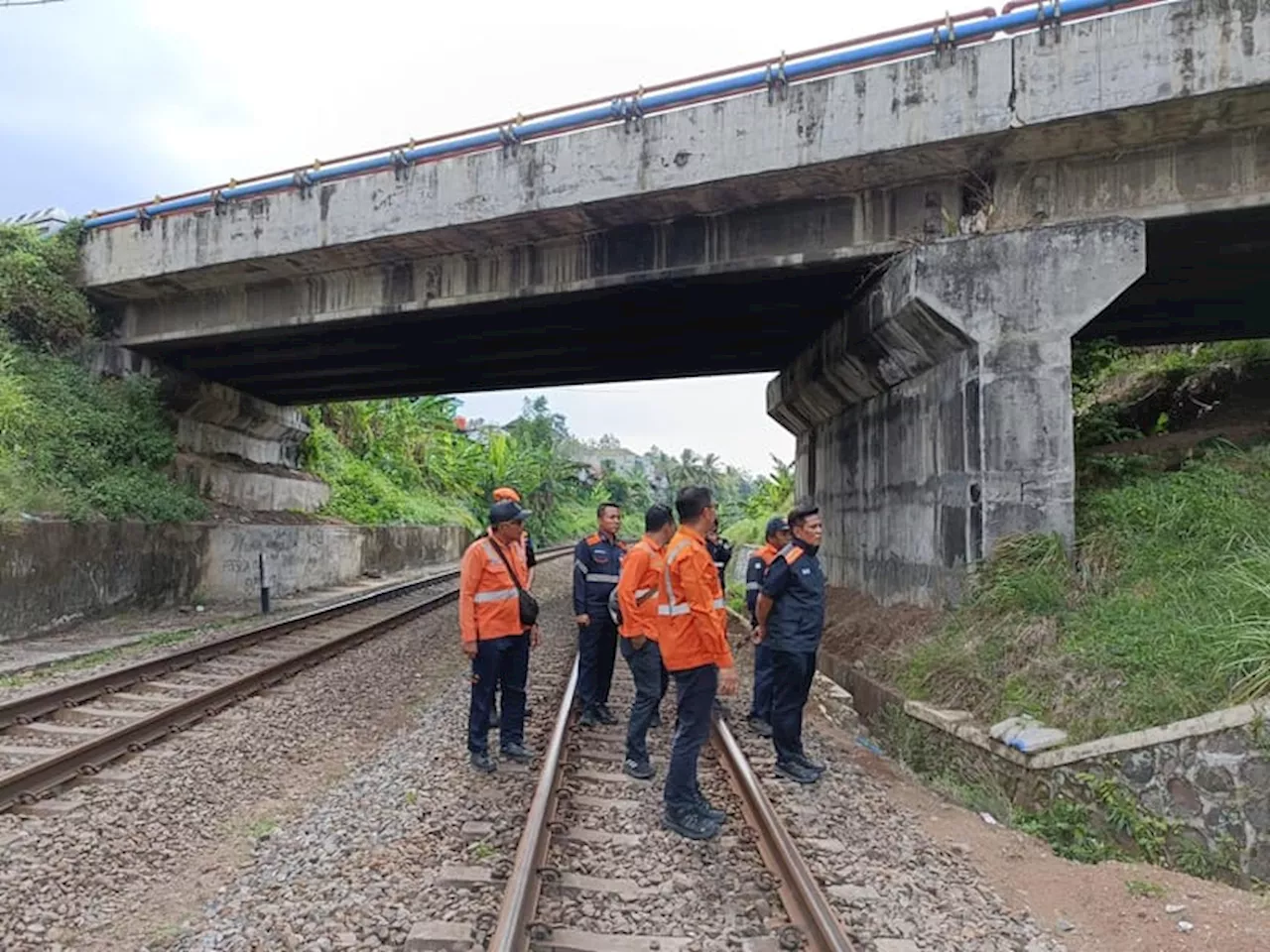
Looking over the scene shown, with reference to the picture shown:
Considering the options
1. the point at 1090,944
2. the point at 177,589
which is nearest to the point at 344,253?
the point at 177,589

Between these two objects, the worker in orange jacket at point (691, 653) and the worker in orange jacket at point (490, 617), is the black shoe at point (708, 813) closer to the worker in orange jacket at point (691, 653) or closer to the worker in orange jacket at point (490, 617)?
the worker in orange jacket at point (691, 653)

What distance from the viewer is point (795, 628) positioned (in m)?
5.70

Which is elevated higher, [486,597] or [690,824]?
[486,597]

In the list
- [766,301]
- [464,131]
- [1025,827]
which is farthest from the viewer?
[766,301]

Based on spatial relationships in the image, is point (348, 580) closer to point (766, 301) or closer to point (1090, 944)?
point (766, 301)

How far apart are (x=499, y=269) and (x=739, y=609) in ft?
23.9

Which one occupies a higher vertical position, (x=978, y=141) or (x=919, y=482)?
(x=978, y=141)

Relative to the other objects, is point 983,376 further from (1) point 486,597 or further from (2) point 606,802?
(2) point 606,802

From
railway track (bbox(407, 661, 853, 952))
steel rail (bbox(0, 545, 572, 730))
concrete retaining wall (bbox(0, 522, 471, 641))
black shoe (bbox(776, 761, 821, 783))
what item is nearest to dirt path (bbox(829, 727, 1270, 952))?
black shoe (bbox(776, 761, 821, 783))

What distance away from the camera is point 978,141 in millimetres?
7730

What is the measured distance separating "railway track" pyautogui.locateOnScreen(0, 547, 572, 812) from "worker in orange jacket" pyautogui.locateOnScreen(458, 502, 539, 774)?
266cm

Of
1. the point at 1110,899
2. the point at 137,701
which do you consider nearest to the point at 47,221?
the point at 137,701

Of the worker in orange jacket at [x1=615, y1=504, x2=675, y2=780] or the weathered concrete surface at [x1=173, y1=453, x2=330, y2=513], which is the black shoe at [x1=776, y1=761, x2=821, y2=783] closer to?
the worker in orange jacket at [x1=615, y1=504, x2=675, y2=780]

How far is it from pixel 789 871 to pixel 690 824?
2.60ft
